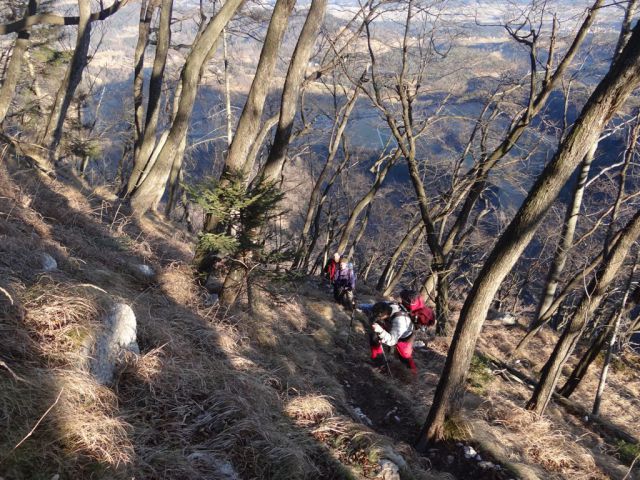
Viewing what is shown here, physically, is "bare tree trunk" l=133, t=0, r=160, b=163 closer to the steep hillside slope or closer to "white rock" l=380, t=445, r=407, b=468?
the steep hillside slope

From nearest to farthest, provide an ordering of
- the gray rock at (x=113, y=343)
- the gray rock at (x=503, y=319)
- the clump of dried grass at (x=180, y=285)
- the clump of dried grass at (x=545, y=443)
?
1. the gray rock at (x=113, y=343)
2. the clump of dried grass at (x=545, y=443)
3. the clump of dried grass at (x=180, y=285)
4. the gray rock at (x=503, y=319)

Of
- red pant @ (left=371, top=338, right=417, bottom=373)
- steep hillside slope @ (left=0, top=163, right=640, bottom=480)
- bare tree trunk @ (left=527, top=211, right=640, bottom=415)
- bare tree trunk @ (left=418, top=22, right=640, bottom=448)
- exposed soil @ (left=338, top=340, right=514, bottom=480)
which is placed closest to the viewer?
steep hillside slope @ (left=0, top=163, right=640, bottom=480)

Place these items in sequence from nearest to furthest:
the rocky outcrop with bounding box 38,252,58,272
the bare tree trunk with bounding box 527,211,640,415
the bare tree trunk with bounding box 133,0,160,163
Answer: the rocky outcrop with bounding box 38,252,58,272, the bare tree trunk with bounding box 527,211,640,415, the bare tree trunk with bounding box 133,0,160,163

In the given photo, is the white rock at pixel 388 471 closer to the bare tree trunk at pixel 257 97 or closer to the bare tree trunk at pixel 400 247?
the bare tree trunk at pixel 257 97

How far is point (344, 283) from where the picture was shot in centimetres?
1115

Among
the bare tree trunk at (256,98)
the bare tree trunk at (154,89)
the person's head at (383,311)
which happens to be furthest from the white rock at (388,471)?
the bare tree trunk at (154,89)

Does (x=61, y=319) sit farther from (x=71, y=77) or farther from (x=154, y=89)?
(x=154, y=89)

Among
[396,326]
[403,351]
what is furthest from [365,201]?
[396,326]

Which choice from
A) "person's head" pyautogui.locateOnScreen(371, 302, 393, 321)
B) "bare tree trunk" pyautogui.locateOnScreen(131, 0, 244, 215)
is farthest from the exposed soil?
"bare tree trunk" pyautogui.locateOnScreen(131, 0, 244, 215)

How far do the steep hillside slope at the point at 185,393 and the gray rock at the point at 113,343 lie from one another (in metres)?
0.06

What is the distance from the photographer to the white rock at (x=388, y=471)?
3783 millimetres

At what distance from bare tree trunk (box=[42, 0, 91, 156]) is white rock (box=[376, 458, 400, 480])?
9575 millimetres

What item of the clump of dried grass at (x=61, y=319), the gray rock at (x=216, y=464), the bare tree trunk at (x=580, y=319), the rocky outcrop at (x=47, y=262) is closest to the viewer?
the gray rock at (x=216, y=464)

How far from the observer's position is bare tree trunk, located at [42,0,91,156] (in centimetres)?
1008
